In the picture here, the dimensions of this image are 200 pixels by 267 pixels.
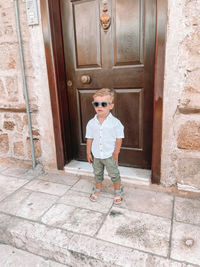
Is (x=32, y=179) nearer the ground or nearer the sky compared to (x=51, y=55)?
nearer the ground

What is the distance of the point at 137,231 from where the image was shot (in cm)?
161

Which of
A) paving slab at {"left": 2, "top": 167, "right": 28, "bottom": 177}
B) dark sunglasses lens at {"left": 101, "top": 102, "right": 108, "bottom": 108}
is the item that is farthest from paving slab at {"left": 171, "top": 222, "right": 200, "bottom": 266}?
paving slab at {"left": 2, "top": 167, "right": 28, "bottom": 177}

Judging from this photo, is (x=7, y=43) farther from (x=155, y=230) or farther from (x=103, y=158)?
(x=155, y=230)

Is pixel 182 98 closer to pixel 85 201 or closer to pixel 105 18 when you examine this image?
pixel 105 18

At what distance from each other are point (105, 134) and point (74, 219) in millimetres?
810

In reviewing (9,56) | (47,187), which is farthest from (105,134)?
(9,56)

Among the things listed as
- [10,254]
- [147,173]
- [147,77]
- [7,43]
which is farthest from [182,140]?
[7,43]

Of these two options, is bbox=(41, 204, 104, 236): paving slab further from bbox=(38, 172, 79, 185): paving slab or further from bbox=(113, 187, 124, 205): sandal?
bbox=(38, 172, 79, 185): paving slab

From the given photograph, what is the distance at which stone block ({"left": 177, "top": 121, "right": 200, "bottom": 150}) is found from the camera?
1896 millimetres

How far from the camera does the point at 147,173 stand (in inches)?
91.3

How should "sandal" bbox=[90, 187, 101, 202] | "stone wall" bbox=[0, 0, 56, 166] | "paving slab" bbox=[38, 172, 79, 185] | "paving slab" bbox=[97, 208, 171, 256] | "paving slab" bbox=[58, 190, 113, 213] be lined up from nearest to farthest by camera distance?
"paving slab" bbox=[97, 208, 171, 256] < "paving slab" bbox=[58, 190, 113, 213] < "sandal" bbox=[90, 187, 101, 202] < "stone wall" bbox=[0, 0, 56, 166] < "paving slab" bbox=[38, 172, 79, 185]

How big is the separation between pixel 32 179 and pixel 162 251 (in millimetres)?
1745

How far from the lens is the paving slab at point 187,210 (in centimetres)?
172

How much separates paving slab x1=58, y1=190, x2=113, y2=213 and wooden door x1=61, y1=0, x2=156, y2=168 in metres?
0.65
